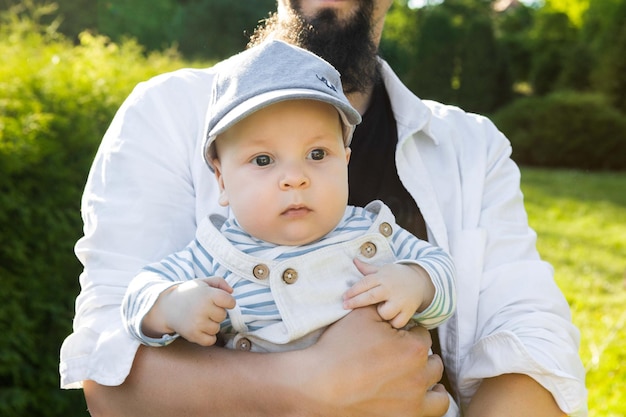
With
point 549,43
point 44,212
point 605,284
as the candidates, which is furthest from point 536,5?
point 44,212

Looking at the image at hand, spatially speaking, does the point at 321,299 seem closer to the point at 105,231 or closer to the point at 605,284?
the point at 105,231

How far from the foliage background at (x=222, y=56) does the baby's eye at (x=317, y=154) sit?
206cm

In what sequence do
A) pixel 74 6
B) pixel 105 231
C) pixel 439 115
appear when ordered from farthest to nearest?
1. pixel 74 6
2. pixel 439 115
3. pixel 105 231

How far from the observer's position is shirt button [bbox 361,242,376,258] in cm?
206

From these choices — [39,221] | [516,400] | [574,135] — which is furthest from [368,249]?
[574,135]

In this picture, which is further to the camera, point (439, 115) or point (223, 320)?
point (439, 115)

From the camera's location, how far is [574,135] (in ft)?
49.1

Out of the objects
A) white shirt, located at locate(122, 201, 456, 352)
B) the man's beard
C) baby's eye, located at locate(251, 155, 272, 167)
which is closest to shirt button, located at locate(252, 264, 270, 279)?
white shirt, located at locate(122, 201, 456, 352)

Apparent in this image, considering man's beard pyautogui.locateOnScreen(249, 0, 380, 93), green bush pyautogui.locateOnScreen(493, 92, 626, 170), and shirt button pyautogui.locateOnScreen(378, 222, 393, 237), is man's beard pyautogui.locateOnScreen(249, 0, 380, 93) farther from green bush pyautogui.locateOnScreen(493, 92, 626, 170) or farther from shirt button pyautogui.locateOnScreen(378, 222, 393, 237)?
green bush pyautogui.locateOnScreen(493, 92, 626, 170)

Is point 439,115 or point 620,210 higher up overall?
point 439,115

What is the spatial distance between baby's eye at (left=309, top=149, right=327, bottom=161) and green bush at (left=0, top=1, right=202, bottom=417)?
206 cm

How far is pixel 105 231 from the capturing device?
2201mm

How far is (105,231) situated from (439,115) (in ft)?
4.12

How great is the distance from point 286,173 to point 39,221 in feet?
7.65
